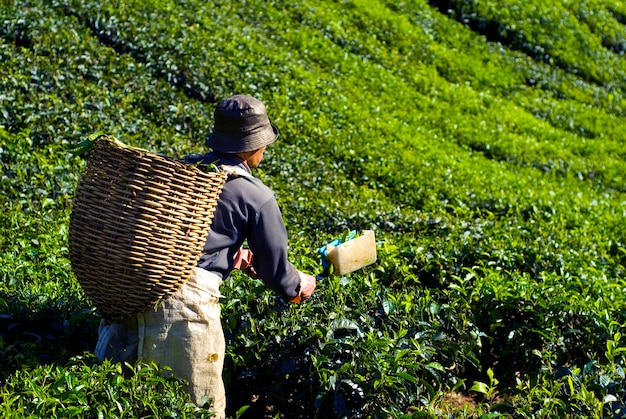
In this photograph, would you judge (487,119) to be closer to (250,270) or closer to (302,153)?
(302,153)

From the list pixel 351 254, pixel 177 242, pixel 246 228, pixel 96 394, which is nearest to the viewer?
pixel 96 394

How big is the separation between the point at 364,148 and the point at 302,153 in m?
0.84

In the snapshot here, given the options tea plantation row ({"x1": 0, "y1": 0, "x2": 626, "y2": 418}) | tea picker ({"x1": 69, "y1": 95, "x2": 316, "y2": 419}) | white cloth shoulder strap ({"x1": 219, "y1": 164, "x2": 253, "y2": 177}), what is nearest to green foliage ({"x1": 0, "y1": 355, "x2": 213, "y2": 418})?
tea plantation row ({"x1": 0, "y1": 0, "x2": 626, "y2": 418})

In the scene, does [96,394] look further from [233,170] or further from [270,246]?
[233,170]

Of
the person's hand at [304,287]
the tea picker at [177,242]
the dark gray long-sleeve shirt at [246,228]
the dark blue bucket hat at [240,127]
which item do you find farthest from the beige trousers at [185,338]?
the dark blue bucket hat at [240,127]

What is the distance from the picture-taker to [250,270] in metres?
4.13

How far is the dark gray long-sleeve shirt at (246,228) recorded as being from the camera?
143 inches

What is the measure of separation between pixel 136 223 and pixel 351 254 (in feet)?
4.48

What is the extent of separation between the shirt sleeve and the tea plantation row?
46 centimetres

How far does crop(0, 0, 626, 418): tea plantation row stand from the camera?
3904 millimetres

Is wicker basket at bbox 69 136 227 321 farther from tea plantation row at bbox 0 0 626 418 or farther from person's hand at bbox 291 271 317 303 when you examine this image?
person's hand at bbox 291 271 317 303

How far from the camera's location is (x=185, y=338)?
3.59 m

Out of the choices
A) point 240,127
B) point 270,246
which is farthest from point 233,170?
point 270,246

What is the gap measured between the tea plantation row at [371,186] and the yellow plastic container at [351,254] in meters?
0.25
